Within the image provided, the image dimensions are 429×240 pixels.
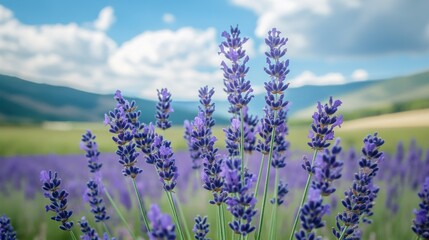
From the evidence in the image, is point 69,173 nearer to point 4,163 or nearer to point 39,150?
point 4,163

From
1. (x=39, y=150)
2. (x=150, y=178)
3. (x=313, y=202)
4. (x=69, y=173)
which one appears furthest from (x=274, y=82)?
(x=39, y=150)

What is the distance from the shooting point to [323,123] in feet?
3.43

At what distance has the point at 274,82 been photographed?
3.75 feet

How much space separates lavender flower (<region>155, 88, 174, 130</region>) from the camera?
1219 mm

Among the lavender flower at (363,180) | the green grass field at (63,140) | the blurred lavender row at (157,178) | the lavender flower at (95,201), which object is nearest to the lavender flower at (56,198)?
the lavender flower at (95,201)

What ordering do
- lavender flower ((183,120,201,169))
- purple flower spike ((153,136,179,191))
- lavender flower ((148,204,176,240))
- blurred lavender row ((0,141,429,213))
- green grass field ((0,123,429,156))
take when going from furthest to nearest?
green grass field ((0,123,429,156)) < blurred lavender row ((0,141,429,213)) < lavender flower ((183,120,201,169)) < purple flower spike ((153,136,179,191)) < lavender flower ((148,204,176,240))

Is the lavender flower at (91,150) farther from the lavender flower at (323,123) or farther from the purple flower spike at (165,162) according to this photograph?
the lavender flower at (323,123)

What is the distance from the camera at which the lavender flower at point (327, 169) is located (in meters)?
0.77

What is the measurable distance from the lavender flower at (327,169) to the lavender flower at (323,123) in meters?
0.21

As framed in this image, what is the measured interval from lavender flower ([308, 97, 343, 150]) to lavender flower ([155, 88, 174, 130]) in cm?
43

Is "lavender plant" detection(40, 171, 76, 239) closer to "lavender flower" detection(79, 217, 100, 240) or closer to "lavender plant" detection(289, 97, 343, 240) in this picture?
"lavender flower" detection(79, 217, 100, 240)

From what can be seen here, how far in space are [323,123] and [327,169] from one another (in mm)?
275

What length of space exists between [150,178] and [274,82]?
136 inches

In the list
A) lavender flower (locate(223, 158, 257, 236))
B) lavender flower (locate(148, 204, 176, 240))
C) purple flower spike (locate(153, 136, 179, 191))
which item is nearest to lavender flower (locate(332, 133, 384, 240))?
lavender flower (locate(223, 158, 257, 236))
